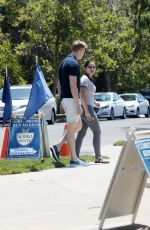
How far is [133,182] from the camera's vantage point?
7.05 metres

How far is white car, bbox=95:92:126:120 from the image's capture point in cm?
3359

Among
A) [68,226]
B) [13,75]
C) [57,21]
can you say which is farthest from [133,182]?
[13,75]

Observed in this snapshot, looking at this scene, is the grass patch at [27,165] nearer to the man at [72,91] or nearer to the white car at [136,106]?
the man at [72,91]

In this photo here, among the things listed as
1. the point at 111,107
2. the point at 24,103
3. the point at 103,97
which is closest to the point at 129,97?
the point at 103,97

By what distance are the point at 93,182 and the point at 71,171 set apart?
→ 106 cm

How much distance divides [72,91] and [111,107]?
2239cm

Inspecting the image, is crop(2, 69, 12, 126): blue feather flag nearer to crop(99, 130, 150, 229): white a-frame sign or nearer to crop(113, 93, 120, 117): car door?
crop(99, 130, 150, 229): white a-frame sign

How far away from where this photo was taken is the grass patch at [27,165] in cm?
1134

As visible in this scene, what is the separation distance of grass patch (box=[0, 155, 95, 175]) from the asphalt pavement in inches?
9.8

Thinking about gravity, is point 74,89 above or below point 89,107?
above

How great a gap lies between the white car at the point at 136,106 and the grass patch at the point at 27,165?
81.1ft

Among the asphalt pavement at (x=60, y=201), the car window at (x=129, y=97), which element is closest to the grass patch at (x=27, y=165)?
the asphalt pavement at (x=60, y=201)

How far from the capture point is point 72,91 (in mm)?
11500

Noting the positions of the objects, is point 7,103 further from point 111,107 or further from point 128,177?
point 111,107
